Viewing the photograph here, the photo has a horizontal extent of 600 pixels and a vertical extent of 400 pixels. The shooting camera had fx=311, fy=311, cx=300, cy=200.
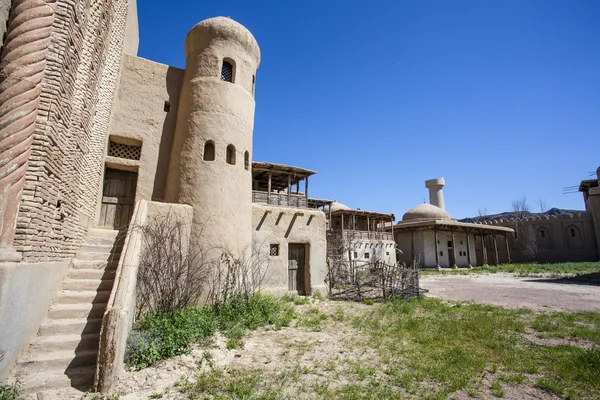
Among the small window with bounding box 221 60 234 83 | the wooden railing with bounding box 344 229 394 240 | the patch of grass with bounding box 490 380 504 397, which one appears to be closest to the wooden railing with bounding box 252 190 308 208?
the small window with bounding box 221 60 234 83

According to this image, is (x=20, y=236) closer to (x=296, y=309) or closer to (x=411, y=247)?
(x=296, y=309)

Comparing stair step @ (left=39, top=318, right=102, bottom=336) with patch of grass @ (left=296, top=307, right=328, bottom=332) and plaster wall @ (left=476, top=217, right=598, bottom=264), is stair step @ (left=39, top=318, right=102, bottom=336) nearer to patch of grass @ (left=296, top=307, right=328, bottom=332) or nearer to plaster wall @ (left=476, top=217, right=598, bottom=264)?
patch of grass @ (left=296, top=307, right=328, bottom=332)

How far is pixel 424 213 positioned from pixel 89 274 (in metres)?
29.5

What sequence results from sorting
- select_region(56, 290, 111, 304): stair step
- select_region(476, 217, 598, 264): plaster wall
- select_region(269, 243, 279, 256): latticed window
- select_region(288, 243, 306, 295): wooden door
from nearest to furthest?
select_region(56, 290, 111, 304): stair step
select_region(269, 243, 279, 256): latticed window
select_region(288, 243, 306, 295): wooden door
select_region(476, 217, 598, 264): plaster wall

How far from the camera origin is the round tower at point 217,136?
9.19m

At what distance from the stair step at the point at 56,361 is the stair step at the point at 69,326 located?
1.31 ft

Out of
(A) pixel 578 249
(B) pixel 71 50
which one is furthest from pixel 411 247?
(B) pixel 71 50

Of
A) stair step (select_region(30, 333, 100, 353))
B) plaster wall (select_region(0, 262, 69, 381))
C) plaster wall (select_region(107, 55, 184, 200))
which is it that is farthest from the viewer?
plaster wall (select_region(107, 55, 184, 200))

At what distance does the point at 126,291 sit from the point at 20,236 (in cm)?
167

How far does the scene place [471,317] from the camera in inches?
346

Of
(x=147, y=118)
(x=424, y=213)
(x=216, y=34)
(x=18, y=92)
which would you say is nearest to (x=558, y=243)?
(x=424, y=213)

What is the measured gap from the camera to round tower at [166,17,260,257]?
30.1 ft

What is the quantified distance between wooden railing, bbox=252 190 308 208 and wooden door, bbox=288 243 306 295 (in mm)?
2551

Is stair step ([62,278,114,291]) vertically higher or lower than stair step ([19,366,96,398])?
higher
